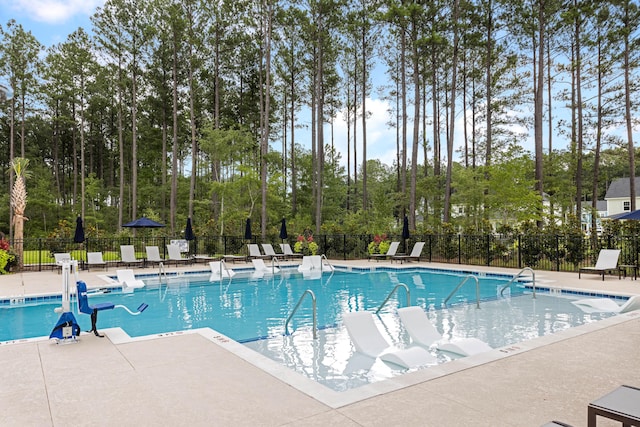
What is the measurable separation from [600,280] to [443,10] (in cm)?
1560

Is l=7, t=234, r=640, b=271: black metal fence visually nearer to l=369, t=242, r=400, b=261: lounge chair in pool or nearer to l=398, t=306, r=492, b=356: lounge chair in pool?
l=369, t=242, r=400, b=261: lounge chair in pool

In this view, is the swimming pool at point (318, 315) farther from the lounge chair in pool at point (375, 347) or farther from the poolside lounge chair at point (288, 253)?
the poolside lounge chair at point (288, 253)

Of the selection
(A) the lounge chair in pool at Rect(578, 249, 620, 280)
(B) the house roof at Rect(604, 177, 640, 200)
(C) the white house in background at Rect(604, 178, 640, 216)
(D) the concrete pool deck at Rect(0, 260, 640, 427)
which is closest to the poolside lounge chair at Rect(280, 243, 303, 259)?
(A) the lounge chair in pool at Rect(578, 249, 620, 280)

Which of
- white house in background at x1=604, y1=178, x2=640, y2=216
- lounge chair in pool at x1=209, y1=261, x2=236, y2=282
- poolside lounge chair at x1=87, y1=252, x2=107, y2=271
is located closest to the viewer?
lounge chair in pool at x1=209, y1=261, x2=236, y2=282

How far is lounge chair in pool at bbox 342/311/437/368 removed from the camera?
16.4ft

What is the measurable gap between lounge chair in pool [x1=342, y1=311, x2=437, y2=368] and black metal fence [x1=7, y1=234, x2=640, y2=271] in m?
10.4

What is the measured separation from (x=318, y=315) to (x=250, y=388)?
4854 mm

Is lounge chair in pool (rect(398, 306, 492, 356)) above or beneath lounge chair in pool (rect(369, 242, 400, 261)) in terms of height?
beneath

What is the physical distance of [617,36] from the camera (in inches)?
825

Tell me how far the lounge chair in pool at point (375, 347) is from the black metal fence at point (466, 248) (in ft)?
34.0

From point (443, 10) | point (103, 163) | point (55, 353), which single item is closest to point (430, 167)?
point (443, 10)

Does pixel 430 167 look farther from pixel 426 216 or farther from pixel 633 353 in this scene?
pixel 633 353

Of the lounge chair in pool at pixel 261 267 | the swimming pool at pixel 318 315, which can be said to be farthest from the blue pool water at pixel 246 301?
the lounge chair in pool at pixel 261 267

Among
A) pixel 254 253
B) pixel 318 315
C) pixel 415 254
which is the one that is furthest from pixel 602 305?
pixel 254 253
